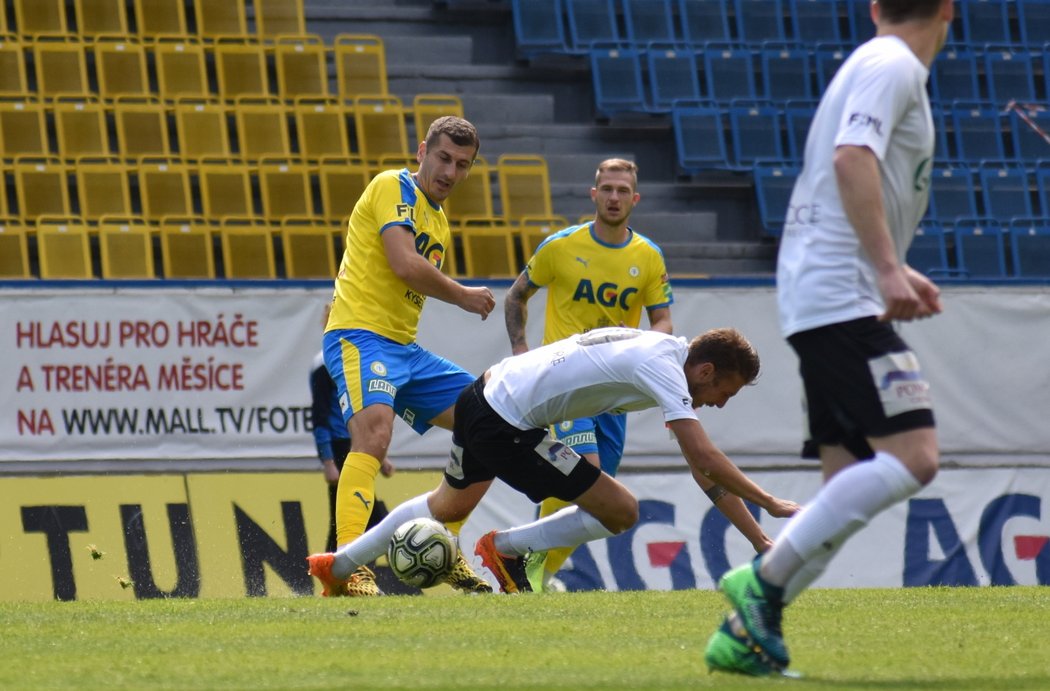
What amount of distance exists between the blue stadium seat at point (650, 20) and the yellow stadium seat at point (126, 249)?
21.8 ft

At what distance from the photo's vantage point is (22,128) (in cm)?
1525

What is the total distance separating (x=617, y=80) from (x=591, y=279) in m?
8.95

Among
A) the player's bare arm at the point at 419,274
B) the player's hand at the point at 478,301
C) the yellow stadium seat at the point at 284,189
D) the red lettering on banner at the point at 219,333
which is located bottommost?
the red lettering on banner at the point at 219,333

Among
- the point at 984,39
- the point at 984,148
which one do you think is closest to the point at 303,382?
the point at 984,148

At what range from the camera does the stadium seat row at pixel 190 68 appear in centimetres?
1586

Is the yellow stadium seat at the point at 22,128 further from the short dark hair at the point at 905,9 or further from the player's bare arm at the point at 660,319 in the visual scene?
the short dark hair at the point at 905,9

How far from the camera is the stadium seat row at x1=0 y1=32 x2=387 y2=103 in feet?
52.0

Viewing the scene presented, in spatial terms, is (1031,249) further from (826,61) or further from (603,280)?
(603,280)

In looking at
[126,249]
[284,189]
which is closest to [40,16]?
[284,189]

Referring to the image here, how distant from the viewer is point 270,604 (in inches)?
277

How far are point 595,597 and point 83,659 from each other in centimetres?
273

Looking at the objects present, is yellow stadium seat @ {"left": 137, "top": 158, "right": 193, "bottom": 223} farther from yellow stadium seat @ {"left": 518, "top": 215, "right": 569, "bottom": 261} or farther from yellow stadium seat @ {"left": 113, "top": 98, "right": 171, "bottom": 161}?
yellow stadium seat @ {"left": 518, "top": 215, "right": 569, "bottom": 261}

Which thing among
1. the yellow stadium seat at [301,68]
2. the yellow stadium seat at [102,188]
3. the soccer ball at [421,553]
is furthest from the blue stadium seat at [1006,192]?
the soccer ball at [421,553]

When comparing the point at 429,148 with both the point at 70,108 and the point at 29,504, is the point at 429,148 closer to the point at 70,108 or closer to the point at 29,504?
the point at 29,504
